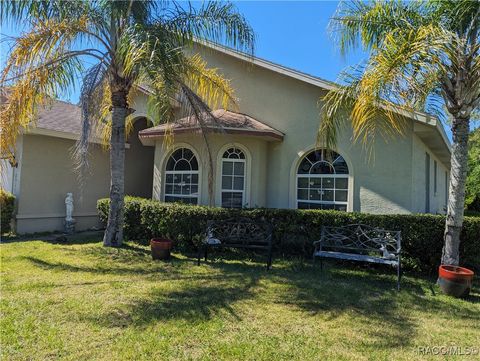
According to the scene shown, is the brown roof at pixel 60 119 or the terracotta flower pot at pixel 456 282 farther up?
the brown roof at pixel 60 119

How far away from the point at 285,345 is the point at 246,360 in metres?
0.61

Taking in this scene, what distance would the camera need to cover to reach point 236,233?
8805 mm

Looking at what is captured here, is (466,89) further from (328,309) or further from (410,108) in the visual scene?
(328,309)

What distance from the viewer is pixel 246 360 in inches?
153

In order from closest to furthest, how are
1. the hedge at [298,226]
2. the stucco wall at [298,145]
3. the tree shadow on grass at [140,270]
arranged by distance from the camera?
the tree shadow on grass at [140,270], the hedge at [298,226], the stucco wall at [298,145]

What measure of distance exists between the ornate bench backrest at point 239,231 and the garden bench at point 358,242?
1327 millimetres

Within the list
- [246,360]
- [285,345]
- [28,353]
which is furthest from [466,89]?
[28,353]

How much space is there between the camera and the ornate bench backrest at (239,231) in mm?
8641

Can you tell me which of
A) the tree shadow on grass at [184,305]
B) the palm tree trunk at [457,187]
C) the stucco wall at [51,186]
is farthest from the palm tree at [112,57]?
the palm tree trunk at [457,187]

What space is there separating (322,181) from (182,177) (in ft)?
15.2

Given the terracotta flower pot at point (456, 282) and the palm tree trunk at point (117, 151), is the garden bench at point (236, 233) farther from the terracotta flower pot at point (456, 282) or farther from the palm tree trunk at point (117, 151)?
the terracotta flower pot at point (456, 282)

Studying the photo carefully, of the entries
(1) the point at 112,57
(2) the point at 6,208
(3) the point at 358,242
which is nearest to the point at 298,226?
(3) the point at 358,242

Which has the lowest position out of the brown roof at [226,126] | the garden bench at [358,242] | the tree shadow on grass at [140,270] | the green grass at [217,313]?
the green grass at [217,313]

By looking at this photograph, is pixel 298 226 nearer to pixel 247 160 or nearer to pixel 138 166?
pixel 247 160
